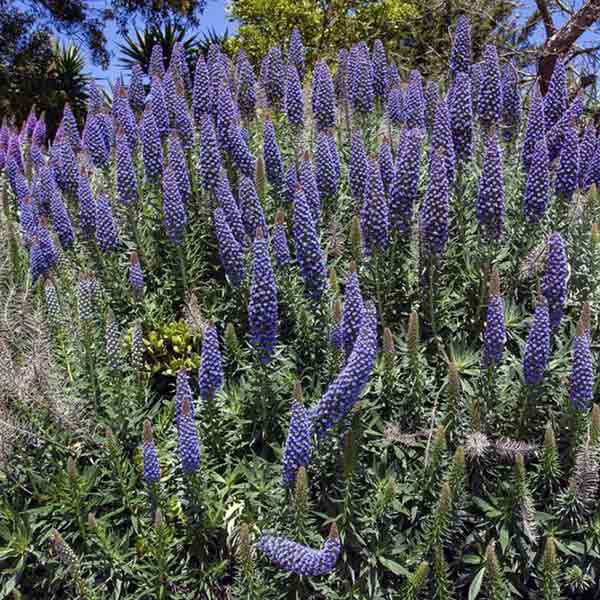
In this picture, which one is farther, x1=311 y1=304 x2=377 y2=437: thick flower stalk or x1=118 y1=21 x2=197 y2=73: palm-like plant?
x1=118 y1=21 x2=197 y2=73: palm-like plant

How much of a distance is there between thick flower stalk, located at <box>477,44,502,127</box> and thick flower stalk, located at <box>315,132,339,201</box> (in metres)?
1.13

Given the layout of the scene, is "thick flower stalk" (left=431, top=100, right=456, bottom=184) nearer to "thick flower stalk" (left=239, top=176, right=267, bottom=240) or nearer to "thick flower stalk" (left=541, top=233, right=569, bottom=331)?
"thick flower stalk" (left=541, top=233, right=569, bottom=331)

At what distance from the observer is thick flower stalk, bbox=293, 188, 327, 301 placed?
13.0 ft

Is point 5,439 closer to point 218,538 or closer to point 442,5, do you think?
point 218,538

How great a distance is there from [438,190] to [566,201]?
1.14 m

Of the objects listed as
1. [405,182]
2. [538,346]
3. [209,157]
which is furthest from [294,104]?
[538,346]

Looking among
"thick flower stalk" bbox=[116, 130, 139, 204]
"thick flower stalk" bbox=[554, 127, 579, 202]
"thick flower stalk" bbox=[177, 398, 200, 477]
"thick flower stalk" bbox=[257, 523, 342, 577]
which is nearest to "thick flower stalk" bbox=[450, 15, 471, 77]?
"thick flower stalk" bbox=[554, 127, 579, 202]

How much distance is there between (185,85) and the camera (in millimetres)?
6969

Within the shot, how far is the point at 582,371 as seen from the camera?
11.0 feet

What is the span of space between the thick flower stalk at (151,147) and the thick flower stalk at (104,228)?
53 cm

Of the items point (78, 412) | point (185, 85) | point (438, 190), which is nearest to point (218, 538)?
point (78, 412)

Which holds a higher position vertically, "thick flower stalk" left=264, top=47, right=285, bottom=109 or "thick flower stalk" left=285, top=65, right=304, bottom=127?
"thick flower stalk" left=264, top=47, right=285, bottom=109

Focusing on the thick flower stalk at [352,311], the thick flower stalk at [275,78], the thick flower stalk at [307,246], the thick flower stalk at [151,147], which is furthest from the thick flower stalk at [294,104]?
the thick flower stalk at [352,311]

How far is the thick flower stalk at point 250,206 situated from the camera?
173 inches
